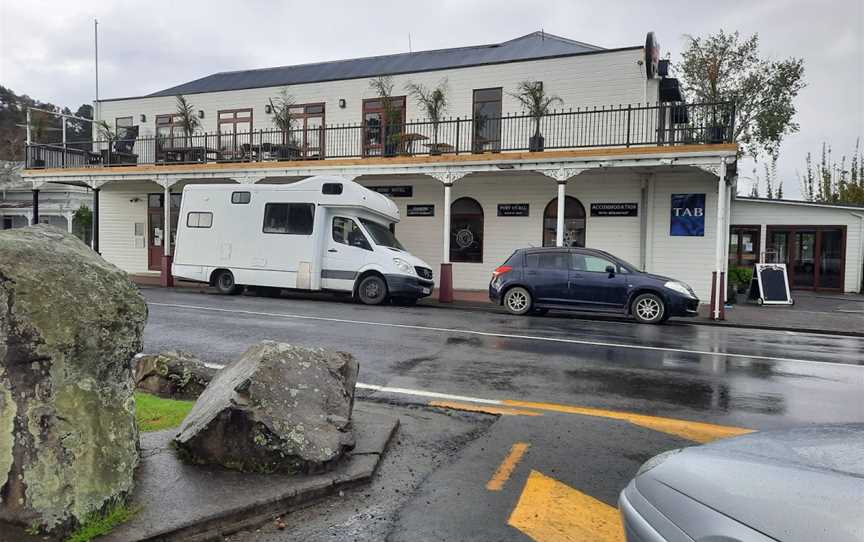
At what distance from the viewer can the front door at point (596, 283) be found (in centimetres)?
1310

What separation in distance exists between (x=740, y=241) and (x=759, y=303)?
635 cm

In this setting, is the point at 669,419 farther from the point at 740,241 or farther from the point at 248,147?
the point at 740,241

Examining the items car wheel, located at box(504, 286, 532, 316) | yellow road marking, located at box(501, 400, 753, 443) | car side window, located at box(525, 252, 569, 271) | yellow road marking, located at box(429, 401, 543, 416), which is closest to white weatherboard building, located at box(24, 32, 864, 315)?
car side window, located at box(525, 252, 569, 271)

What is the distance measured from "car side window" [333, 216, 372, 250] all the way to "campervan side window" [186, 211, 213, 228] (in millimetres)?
3973

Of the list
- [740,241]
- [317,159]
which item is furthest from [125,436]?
[740,241]

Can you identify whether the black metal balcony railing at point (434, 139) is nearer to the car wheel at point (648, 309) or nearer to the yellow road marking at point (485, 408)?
the car wheel at point (648, 309)

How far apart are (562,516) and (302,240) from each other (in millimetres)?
13142

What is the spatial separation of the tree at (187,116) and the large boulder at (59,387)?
69.1ft

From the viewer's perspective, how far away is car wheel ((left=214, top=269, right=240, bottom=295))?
17.1m

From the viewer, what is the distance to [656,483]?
2.29m

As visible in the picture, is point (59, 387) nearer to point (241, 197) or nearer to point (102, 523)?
point (102, 523)

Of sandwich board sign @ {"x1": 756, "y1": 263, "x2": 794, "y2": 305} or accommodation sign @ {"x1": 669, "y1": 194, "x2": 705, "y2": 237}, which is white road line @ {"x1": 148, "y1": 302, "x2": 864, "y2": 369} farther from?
sandwich board sign @ {"x1": 756, "y1": 263, "x2": 794, "y2": 305}

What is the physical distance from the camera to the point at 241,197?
16.7 meters

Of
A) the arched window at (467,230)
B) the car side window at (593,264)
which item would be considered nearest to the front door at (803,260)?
the arched window at (467,230)
